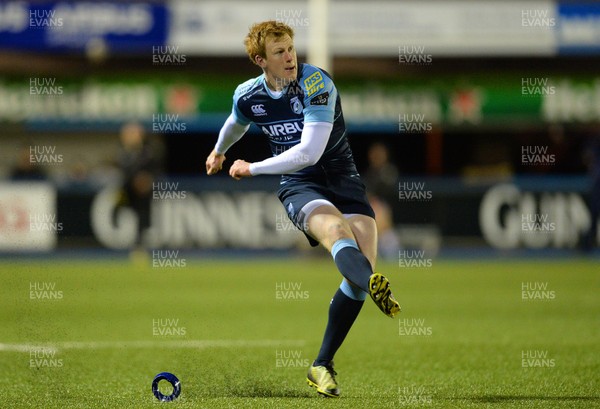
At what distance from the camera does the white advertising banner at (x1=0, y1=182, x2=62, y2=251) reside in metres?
20.7

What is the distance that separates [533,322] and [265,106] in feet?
17.8

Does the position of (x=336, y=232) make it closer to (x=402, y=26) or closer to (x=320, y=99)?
(x=320, y=99)

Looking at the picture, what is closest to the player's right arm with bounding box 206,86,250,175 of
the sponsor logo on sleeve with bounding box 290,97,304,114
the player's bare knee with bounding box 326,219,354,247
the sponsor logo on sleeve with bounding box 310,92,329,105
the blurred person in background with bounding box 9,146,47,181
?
the sponsor logo on sleeve with bounding box 290,97,304,114

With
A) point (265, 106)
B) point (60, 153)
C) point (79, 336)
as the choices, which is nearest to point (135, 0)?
point (60, 153)

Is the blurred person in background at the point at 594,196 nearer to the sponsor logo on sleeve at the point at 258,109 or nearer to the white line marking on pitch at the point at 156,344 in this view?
the white line marking on pitch at the point at 156,344

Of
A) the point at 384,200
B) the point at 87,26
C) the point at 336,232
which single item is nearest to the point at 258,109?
the point at 336,232

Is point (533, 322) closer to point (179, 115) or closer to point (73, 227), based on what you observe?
point (73, 227)

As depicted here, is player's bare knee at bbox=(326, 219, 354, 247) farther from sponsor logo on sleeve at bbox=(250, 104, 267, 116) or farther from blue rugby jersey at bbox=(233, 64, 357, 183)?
sponsor logo on sleeve at bbox=(250, 104, 267, 116)

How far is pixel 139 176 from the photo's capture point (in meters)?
20.1

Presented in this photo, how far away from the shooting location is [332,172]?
291 inches

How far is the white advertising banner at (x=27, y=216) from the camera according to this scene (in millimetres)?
20719

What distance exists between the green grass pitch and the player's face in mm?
2050

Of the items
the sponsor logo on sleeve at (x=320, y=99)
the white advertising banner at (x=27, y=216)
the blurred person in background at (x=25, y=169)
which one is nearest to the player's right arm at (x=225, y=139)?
the sponsor logo on sleeve at (x=320, y=99)

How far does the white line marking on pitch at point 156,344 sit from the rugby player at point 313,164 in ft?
8.18
